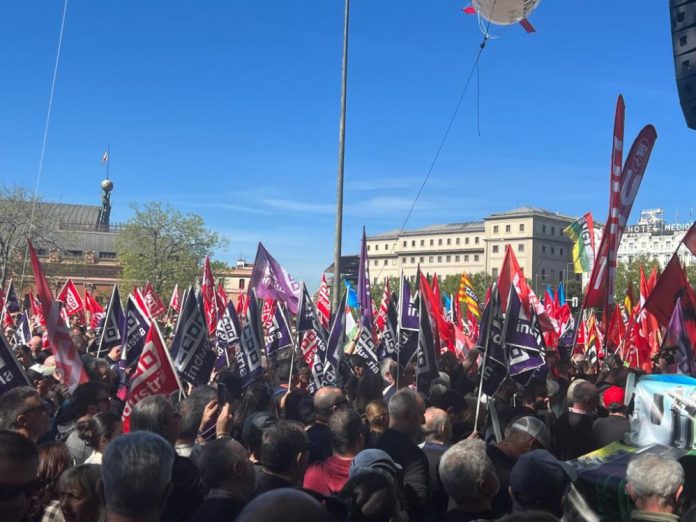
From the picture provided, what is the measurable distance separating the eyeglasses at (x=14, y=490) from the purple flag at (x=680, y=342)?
8.08m

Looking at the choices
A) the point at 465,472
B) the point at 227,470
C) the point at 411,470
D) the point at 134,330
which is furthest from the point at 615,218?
the point at 227,470

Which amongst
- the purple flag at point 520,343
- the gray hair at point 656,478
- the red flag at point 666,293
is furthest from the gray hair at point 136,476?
the red flag at point 666,293

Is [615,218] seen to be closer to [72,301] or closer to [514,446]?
[514,446]

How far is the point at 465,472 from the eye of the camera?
391cm

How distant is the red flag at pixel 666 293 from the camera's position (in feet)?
33.1

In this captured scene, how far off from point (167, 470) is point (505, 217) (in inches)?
4781

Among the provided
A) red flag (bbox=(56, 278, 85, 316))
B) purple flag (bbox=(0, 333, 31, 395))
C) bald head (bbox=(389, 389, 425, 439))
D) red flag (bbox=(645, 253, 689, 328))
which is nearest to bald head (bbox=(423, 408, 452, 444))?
bald head (bbox=(389, 389, 425, 439))

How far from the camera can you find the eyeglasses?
3220 millimetres

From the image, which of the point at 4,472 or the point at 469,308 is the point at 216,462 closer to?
the point at 4,472

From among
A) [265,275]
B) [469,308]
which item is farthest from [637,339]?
[265,275]

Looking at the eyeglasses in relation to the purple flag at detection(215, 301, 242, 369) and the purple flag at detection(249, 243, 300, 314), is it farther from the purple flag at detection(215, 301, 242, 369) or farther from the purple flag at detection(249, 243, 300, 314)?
the purple flag at detection(249, 243, 300, 314)

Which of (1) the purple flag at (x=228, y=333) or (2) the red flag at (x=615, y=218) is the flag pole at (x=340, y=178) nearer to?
(1) the purple flag at (x=228, y=333)

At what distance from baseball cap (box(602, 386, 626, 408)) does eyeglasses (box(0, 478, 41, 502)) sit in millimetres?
5888

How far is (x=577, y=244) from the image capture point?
25.2 m
